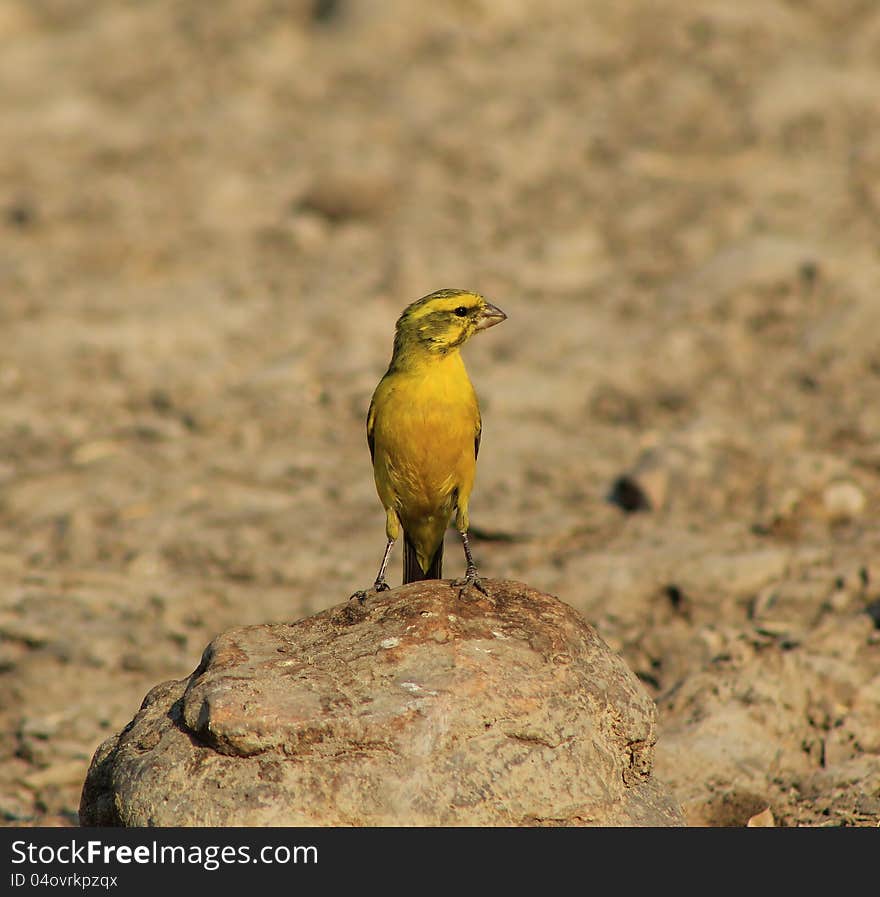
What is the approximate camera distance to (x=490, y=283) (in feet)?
40.9

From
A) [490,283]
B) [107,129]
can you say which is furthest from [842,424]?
[107,129]

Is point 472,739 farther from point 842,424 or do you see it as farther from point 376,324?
point 376,324

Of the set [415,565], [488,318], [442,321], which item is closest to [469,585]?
[415,565]

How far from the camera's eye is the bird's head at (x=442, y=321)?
21.7 ft

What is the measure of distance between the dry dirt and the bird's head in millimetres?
2324

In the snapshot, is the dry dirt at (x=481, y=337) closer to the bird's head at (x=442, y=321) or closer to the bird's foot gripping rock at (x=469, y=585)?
the bird's foot gripping rock at (x=469, y=585)

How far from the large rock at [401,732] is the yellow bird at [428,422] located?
86cm

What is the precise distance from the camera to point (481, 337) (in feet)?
39.1

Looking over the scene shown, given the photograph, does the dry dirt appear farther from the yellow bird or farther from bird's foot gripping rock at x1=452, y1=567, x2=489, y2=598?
the yellow bird

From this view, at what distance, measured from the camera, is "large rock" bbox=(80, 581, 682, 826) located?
485 cm

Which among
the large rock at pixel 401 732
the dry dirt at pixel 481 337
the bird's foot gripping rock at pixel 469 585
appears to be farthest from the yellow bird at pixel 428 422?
the dry dirt at pixel 481 337

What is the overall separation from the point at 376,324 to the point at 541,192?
2.72 m

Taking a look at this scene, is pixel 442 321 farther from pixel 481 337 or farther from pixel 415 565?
pixel 481 337

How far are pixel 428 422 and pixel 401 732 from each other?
1.86m
